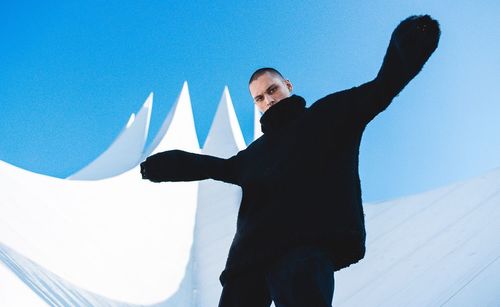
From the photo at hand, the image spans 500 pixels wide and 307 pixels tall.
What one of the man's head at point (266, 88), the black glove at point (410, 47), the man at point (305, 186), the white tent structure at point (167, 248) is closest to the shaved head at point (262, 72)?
the man's head at point (266, 88)

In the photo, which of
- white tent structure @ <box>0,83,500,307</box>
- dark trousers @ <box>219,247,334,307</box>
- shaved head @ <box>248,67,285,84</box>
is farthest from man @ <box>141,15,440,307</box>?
white tent structure @ <box>0,83,500,307</box>

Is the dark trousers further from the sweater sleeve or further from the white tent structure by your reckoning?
the white tent structure

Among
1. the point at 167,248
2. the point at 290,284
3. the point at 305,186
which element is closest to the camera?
the point at 290,284

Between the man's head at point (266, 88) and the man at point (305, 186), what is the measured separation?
0.17 feet

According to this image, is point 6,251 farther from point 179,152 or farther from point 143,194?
point 143,194

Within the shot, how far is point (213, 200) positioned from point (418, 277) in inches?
109

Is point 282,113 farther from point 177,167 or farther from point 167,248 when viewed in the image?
point 167,248

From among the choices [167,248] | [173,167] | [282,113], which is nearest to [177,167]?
[173,167]

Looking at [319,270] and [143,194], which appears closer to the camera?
[319,270]

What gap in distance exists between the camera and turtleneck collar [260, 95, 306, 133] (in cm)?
93

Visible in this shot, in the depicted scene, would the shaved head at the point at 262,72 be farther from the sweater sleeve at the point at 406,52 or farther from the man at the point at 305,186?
the sweater sleeve at the point at 406,52

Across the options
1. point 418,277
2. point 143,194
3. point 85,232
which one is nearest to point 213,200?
point 143,194

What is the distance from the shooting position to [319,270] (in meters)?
0.69

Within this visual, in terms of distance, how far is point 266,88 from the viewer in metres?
0.97
